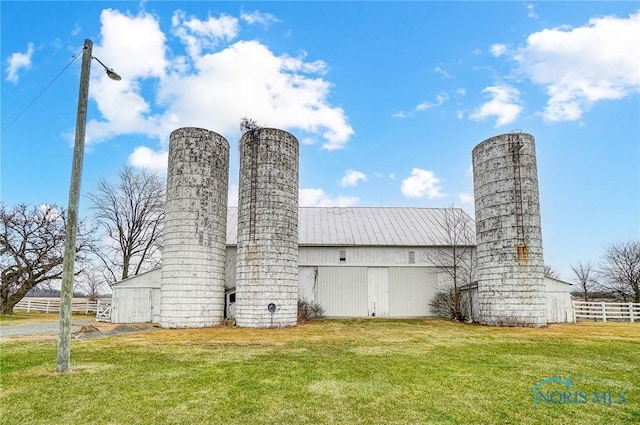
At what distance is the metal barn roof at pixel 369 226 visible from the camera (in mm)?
23953

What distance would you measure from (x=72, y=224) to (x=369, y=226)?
19932 millimetres

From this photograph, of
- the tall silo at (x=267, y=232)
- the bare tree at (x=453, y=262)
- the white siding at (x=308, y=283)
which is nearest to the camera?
the tall silo at (x=267, y=232)

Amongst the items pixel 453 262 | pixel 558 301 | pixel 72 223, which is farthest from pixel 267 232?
pixel 558 301

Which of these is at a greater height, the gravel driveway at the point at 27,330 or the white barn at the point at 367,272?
the white barn at the point at 367,272

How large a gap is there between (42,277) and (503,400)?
28001mm

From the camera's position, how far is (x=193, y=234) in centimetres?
1738

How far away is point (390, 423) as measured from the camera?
16.8 ft

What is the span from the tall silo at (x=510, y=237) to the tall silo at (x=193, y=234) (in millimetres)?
11943

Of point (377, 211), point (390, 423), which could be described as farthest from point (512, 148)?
point (390, 423)

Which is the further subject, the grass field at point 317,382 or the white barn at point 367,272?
the white barn at point 367,272

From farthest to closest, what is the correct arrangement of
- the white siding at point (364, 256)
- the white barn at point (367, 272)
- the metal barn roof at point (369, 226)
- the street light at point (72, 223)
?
the metal barn roof at point (369, 226)
the white siding at point (364, 256)
the white barn at point (367, 272)
the street light at point (72, 223)

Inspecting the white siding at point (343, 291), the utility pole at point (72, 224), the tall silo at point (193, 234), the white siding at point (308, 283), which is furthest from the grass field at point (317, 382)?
the white siding at point (343, 291)

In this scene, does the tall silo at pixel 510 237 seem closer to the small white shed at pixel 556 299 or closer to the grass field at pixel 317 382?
the small white shed at pixel 556 299

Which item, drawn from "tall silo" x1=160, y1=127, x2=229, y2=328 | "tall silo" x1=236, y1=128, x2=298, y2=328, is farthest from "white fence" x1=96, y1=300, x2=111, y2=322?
"tall silo" x1=236, y1=128, x2=298, y2=328
